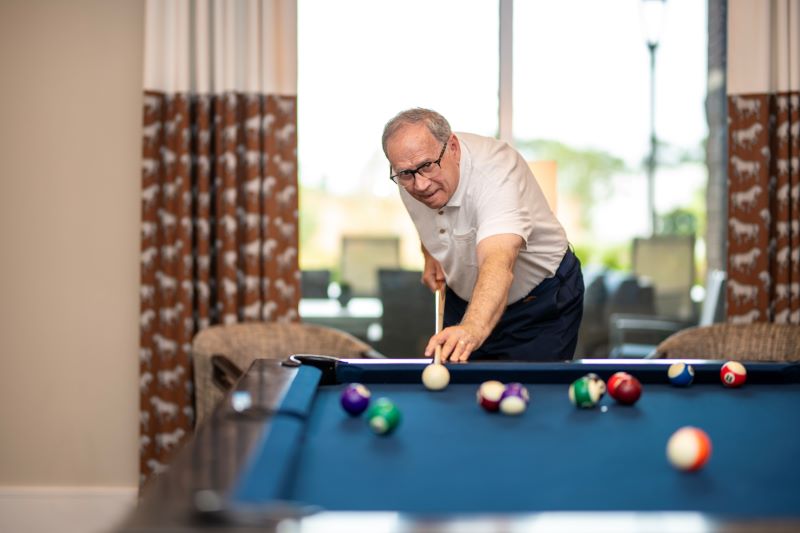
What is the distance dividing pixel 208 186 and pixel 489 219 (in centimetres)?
159

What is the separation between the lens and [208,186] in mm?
3564

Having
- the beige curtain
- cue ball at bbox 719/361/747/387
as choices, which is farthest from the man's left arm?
the beige curtain

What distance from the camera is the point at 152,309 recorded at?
141 inches

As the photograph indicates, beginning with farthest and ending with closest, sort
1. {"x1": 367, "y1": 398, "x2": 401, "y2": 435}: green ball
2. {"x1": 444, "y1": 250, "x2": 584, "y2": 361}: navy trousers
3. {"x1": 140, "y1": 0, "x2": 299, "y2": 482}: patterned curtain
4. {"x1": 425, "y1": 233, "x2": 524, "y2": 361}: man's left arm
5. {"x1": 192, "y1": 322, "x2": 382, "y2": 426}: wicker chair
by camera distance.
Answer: {"x1": 140, "y1": 0, "x2": 299, "y2": 482}: patterned curtain
{"x1": 192, "y1": 322, "x2": 382, "y2": 426}: wicker chair
{"x1": 444, "y1": 250, "x2": 584, "y2": 361}: navy trousers
{"x1": 425, "y1": 233, "x2": 524, "y2": 361}: man's left arm
{"x1": 367, "y1": 398, "x2": 401, "y2": 435}: green ball

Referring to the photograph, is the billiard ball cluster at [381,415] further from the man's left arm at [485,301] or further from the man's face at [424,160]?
the man's face at [424,160]

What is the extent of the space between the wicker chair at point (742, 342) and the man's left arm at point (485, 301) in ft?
3.64

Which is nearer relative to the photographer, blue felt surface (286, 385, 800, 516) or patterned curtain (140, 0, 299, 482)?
blue felt surface (286, 385, 800, 516)

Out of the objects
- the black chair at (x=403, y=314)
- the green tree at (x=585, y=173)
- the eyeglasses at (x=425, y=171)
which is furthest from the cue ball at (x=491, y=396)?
the green tree at (x=585, y=173)

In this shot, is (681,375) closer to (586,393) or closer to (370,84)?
(586,393)

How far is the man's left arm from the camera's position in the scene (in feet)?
6.89

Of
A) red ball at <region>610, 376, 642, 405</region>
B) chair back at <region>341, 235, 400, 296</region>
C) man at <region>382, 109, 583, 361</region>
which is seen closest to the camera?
red ball at <region>610, 376, 642, 405</region>

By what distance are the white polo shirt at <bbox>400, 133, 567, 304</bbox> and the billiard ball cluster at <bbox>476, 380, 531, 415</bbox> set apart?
75 cm

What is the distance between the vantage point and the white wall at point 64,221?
3.66 m

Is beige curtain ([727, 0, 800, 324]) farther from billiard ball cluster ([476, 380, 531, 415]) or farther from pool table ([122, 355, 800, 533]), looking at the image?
billiard ball cluster ([476, 380, 531, 415])
